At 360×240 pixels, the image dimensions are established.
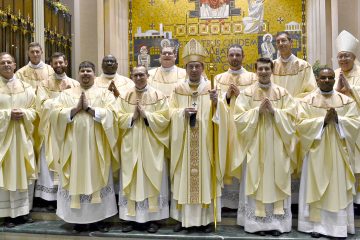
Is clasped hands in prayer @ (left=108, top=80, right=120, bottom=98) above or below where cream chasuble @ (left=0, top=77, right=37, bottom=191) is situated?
above

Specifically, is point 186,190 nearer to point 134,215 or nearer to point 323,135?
point 134,215

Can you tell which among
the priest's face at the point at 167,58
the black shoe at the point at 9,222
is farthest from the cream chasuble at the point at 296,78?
the black shoe at the point at 9,222

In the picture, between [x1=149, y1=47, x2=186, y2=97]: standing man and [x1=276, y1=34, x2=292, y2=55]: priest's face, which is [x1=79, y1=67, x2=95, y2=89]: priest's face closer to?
[x1=149, y1=47, x2=186, y2=97]: standing man

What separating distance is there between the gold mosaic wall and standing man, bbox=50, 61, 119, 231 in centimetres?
687

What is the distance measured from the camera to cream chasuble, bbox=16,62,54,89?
21.8 ft

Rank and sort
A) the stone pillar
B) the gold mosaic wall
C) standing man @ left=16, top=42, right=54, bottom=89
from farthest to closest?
the gold mosaic wall, the stone pillar, standing man @ left=16, top=42, right=54, bottom=89

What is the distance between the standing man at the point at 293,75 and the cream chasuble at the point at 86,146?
2349mm

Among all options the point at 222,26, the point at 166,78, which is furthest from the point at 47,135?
the point at 222,26

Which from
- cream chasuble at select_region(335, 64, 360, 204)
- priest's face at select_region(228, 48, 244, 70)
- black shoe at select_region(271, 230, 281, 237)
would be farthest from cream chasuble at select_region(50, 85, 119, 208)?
cream chasuble at select_region(335, 64, 360, 204)

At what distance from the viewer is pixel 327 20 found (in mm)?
11133

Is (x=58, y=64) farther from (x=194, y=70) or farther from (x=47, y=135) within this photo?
(x=194, y=70)

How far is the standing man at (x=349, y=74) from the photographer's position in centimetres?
567

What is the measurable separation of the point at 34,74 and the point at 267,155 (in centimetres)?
371

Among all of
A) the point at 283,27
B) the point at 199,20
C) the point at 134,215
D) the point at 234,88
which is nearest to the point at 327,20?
the point at 283,27
